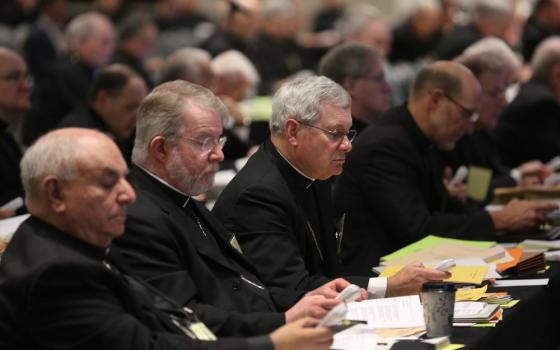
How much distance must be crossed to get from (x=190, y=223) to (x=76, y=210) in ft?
2.77

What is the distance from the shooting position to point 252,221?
3.79m

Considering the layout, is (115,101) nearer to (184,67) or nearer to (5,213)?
(184,67)

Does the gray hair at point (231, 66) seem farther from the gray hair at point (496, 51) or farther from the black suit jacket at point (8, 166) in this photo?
the black suit jacket at point (8, 166)

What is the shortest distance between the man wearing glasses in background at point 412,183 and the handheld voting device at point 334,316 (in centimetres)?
182

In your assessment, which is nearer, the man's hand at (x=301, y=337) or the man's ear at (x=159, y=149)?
the man's hand at (x=301, y=337)

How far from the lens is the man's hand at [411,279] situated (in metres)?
3.59

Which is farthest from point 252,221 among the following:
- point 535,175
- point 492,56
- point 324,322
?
point 535,175

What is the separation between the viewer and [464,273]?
154 inches

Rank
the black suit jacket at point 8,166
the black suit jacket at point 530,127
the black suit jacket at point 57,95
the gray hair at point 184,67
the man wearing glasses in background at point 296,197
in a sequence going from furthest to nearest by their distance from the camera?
1. the black suit jacket at point 57,95
2. the black suit jacket at point 530,127
3. the gray hair at point 184,67
4. the black suit jacket at point 8,166
5. the man wearing glasses in background at point 296,197

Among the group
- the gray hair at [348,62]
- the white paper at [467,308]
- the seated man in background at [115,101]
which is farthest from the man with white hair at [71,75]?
the white paper at [467,308]

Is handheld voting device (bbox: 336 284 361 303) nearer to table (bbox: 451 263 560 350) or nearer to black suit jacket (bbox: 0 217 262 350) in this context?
table (bbox: 451 263 560 350)

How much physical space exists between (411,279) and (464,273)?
395 mm

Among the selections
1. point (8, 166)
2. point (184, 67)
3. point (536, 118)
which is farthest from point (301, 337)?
point (536, 118)

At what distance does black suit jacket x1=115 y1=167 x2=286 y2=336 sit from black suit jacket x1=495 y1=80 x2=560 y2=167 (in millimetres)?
4163
